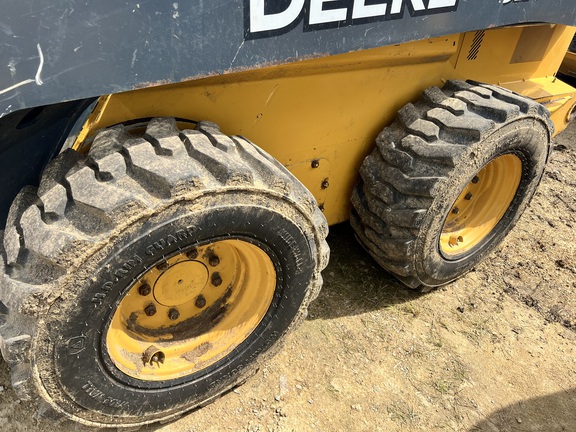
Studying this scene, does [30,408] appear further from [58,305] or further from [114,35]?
[114,35]

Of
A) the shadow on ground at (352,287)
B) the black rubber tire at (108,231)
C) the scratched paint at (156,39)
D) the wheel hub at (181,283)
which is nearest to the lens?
the scratched paint at (156,39)

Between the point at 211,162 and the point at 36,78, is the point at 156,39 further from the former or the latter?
the point at 211,162

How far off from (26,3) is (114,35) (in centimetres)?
22

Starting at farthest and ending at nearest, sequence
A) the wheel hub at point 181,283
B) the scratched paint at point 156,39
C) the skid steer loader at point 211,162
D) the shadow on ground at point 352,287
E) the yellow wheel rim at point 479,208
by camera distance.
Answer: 1. the yellow wheel rim at point 479,208
2. the shadow on ground at point 352,287
3. the wheel hub at point 181,283
4. the skid steer loader at point 211,162
5. the scratched paint at point 156,39

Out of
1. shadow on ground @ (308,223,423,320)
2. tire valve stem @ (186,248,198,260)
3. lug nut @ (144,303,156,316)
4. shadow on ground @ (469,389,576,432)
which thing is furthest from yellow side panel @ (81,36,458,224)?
shadow on ground @ (469,389,576,432)

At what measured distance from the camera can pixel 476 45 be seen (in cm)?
280

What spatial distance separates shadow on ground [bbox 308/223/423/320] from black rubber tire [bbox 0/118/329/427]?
111 centimetres

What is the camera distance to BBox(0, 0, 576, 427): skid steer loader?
1518 millimetres

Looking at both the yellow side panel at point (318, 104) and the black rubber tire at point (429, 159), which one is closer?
the yellow side panel at point (318, 104)

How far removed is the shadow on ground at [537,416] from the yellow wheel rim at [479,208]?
0.93 m

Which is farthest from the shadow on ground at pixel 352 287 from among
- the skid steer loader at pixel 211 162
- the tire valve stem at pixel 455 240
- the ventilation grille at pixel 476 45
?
the ventilation grille at pixel 476 45

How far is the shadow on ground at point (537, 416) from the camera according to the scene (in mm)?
2562

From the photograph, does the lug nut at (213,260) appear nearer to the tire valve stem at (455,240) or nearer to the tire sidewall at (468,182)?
the tire sidewall at (468,182)

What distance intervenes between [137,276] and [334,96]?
4.11ft
